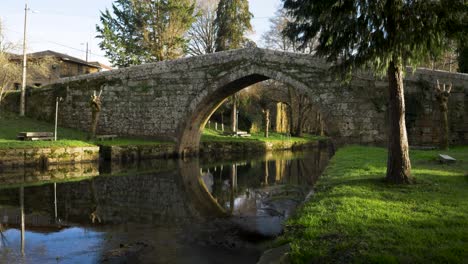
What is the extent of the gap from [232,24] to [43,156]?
17.8 meters

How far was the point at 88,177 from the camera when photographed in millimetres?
11094

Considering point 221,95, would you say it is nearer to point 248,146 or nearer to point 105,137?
point 105,137

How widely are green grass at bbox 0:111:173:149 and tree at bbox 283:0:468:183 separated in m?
9.82

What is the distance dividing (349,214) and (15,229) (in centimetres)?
488

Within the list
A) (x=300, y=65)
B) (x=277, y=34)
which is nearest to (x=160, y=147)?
(x=300, y=65)

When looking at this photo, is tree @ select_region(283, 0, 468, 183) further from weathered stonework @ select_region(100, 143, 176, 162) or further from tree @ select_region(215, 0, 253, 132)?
tree @ select_region(215, 0, 253, 132)

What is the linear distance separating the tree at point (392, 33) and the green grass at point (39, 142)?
32.2ft

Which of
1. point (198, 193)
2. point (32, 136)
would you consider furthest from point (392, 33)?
point (32, 136)

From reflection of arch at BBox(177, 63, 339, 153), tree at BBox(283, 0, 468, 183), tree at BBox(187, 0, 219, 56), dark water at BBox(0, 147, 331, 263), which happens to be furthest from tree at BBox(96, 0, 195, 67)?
tree at BBox(283, 0, 468, 183)

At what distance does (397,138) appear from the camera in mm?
6555

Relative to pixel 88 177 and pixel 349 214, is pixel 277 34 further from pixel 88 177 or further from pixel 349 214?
pixel 349 214

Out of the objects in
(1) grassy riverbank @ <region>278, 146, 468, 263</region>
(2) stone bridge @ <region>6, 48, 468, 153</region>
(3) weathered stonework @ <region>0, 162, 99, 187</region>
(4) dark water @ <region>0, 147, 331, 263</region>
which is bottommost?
(4) dark water @ <region>0, 147, 331, 263</region>

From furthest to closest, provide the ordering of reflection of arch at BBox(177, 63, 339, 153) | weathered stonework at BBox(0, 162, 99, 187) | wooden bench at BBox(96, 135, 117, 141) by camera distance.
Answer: wooden bench at BBox(96, 135, 117, 141), reflection of arch at BBox(177, 63, 339, 153), weathered stonework at BBox(0, 162, 99, 187)

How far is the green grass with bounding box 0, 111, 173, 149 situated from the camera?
1272 centimetres
